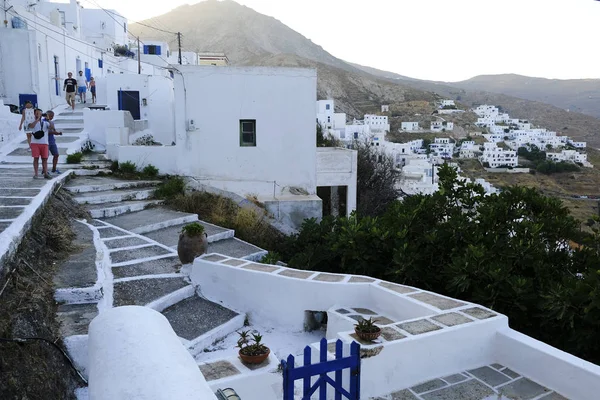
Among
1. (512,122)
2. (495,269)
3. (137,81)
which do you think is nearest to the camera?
(495,269)

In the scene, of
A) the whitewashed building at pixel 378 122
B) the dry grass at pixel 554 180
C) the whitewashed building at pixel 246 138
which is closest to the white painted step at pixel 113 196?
the whitewashed building at pixel 246 138

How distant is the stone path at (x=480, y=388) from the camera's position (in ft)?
11.7

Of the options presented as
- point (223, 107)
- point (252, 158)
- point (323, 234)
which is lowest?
point (323, 234)

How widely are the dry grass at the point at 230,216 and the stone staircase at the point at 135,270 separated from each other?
443 millimetres

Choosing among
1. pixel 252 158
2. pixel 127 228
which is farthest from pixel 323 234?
pixel 252 158

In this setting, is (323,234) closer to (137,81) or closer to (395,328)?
(395,328)

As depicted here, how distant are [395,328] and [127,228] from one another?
550 cm

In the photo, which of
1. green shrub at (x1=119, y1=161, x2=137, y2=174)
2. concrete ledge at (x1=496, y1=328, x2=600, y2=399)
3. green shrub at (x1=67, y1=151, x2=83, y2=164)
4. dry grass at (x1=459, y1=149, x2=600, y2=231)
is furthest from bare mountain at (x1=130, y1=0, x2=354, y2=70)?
concrete ledge at (x1=496, y1=328, x2=600, y2=399)

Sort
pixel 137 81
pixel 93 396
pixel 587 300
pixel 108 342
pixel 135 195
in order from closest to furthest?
pixel 93 396, pixel 108 342, pixel 587 300, pixel 135 195, pixel 137 81

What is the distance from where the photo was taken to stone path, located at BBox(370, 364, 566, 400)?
3.58m

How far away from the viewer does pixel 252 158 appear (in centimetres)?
1330

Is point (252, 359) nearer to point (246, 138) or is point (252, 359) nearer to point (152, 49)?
point (246, 138)

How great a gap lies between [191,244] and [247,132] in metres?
7.26

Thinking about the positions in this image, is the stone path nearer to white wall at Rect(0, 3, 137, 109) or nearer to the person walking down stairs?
the person walking down stairs
